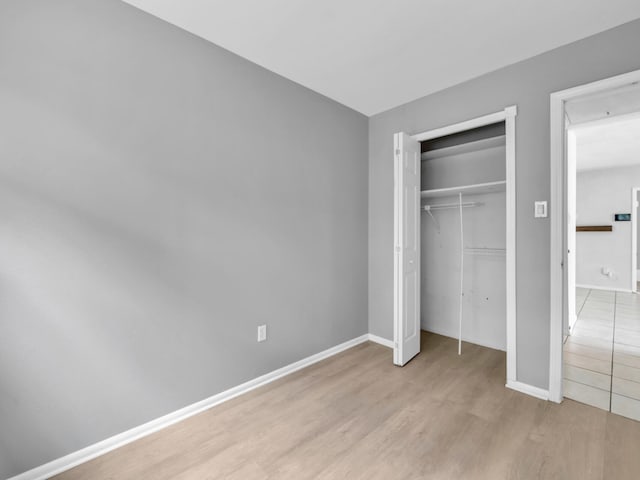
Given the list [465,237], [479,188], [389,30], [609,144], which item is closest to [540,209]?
[479,188]

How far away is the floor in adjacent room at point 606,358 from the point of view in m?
2.17

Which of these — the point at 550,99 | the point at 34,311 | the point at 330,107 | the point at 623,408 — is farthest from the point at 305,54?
the point at 623,408

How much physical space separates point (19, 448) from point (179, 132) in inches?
74.7

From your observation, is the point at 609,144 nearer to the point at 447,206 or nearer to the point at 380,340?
the point at 447,206

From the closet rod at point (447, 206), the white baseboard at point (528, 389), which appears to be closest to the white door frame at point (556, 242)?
the white baseboard at point (528, 389)

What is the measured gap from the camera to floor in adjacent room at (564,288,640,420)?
2.17 meters

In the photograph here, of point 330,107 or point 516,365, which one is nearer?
point 516,365

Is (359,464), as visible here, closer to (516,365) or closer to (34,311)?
(516,365)

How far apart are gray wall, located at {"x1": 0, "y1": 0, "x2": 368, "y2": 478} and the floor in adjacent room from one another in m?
2.32

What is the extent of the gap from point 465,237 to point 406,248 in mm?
1000

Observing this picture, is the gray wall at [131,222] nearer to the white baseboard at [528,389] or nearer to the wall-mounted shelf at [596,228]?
the white baseboard at [528,389]

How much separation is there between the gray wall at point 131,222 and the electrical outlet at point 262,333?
0.18 ft

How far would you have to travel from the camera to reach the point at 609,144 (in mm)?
4520

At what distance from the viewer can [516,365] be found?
232 centimetres
